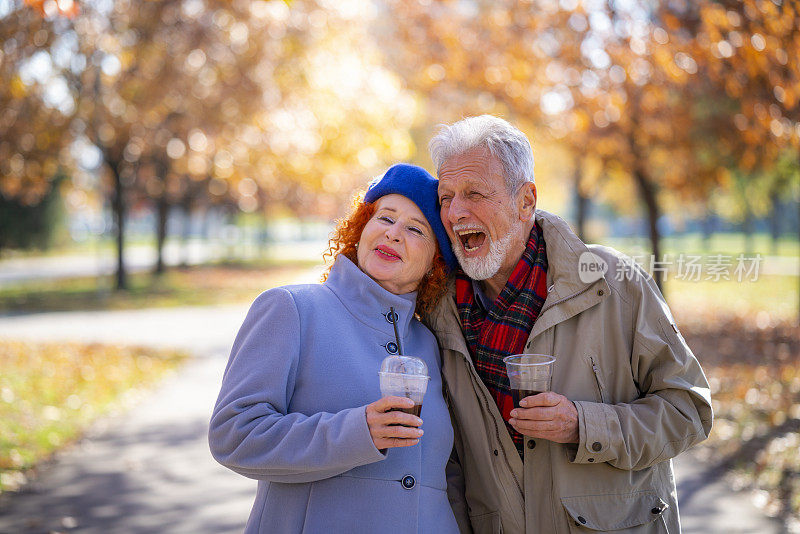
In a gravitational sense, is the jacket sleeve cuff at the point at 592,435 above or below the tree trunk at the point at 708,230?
below

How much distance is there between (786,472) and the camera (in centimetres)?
623

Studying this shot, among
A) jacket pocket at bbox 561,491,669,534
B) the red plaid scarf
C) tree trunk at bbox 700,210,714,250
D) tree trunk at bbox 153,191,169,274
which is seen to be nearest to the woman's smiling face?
the red plaid scarf

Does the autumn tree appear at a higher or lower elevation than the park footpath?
higher

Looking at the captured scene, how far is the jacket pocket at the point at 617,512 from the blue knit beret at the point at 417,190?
1.12m

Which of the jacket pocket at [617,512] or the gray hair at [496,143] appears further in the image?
the gray hair at [496,143]

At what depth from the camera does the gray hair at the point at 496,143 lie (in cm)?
309

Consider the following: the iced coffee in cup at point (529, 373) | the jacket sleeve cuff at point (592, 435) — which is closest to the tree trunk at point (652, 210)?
the jacket sleeve cuff at point (592, 435)

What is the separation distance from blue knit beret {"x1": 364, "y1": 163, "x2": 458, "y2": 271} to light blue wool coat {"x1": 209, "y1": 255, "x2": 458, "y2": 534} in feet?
1.31

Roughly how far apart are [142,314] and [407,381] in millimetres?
17627

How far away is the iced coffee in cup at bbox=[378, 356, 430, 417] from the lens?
7.88 ft

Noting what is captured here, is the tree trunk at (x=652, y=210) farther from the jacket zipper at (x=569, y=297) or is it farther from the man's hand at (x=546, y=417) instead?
the man's hand at (x=546, y=417)

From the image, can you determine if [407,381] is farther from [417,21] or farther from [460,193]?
[417,21]

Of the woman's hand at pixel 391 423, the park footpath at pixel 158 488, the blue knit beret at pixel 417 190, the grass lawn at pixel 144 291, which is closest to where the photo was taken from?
the woman's hand at pixel 391 423

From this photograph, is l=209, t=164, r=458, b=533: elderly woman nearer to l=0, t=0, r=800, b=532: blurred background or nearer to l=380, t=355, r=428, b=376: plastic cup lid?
l=380, t=355, r=428, b=376: plastic cup lid
